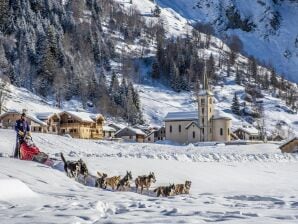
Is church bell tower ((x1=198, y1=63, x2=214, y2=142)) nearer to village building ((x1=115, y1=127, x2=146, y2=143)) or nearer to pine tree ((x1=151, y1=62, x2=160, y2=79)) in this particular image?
village building ((x1=115, y1=127, x2=146, y2=143))

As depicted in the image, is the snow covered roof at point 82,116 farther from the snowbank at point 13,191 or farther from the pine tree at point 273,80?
the pine tree at point 273,80

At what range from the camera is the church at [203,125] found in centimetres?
9375

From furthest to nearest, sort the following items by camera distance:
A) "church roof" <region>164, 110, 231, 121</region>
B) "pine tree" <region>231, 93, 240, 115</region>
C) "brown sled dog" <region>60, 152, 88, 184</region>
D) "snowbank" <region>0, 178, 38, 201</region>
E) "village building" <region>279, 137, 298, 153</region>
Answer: "pine tree" <region>231, 93, 240, 115</region> < "church roof" <region>164, 110, 231, 121</region> < "village building" <region>279, 137, 298, 153</region> < "brown sled dog" <region>60, 152, 88, 184</region> < "snowbank" <region>0, 178, 38, 201</region>

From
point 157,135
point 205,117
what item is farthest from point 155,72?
point 205,117

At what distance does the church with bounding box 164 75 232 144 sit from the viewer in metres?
93.8

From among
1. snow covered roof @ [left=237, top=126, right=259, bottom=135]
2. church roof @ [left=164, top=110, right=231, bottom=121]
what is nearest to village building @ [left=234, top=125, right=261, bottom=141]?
snow covered roof @ [left=237, top=126, right=259, bottom=135]

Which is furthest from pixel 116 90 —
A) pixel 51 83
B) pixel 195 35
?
pixel 195 35

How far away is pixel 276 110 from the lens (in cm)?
14012

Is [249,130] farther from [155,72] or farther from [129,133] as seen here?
[155,72]

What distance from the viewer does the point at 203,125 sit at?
308 feet

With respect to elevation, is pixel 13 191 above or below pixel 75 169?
below

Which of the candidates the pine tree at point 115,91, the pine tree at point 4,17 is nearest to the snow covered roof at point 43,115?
the pine tree at point 115,91

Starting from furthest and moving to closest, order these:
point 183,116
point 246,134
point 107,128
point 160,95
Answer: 1. point 160,95
2. point 246,134
3. point 107,128
4. point 183,116

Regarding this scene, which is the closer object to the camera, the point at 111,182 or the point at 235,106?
the point at 111,182
